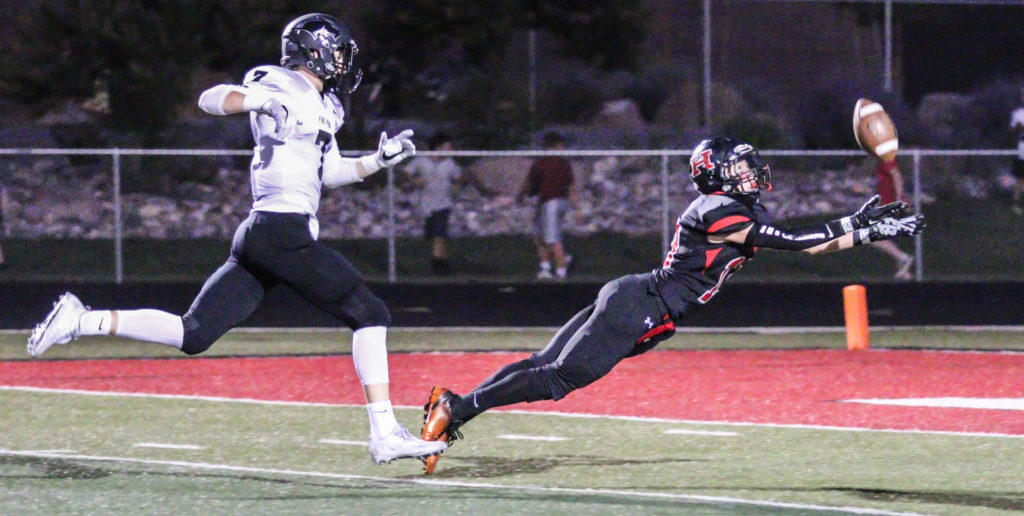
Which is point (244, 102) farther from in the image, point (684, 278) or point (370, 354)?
point (684, 278)

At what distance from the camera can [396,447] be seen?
7.11 m

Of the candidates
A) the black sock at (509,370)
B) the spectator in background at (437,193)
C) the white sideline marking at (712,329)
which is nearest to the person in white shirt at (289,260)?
the black sock at (509,370)

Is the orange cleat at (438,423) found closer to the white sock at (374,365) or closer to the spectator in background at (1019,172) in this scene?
the white sock at (374,365)

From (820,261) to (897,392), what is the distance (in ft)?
38.9

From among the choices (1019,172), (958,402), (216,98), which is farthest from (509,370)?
(1019,172)

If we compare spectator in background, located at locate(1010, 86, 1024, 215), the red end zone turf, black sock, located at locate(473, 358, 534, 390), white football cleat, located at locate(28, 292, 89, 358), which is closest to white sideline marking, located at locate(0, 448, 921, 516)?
black sock, located at locate(473, 358, 534, 390)

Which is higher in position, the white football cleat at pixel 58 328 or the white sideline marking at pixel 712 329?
the white football cleat at pixel 58 328

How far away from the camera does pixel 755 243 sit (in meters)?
7.35

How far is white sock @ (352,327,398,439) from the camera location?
7.15 meters

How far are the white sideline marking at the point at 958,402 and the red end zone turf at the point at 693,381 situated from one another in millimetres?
159

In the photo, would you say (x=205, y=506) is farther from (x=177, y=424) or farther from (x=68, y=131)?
(x=68, y=131)

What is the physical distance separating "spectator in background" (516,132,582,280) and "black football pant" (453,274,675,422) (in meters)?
12.7

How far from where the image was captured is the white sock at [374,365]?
715 centimetres

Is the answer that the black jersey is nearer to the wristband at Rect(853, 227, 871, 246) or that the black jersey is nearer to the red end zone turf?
the wristband at Rect(853, 227, 871, 246)
